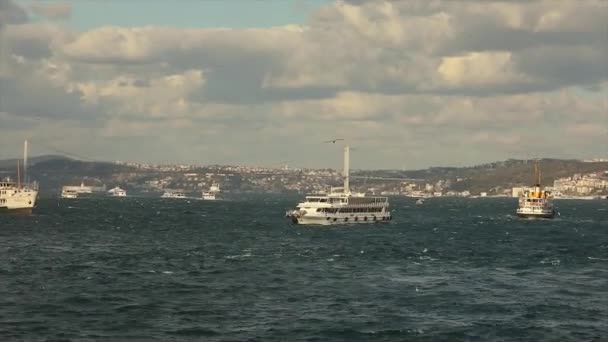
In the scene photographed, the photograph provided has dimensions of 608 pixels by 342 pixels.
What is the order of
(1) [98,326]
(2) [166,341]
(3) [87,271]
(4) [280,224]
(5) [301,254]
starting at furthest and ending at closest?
(4) [280,224] < (5) [301,254] < (3) [87,271] < (1) [98,326] < (2) [166,341]

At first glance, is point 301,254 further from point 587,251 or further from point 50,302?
point 50,302

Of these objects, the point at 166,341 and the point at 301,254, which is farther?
the point at 301,254

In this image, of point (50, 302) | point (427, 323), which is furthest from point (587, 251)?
point (50, 302)

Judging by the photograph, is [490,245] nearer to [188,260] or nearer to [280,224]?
[188,260]

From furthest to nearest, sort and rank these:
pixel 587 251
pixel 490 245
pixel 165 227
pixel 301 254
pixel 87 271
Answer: pixel 165 227 → pixel 490 245 → pixel 587 251 → pixel 301 254 → pixel 87 271

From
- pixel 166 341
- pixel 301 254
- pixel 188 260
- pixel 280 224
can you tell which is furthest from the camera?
pixel 280 224

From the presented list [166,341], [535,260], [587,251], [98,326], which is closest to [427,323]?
[166,341]
